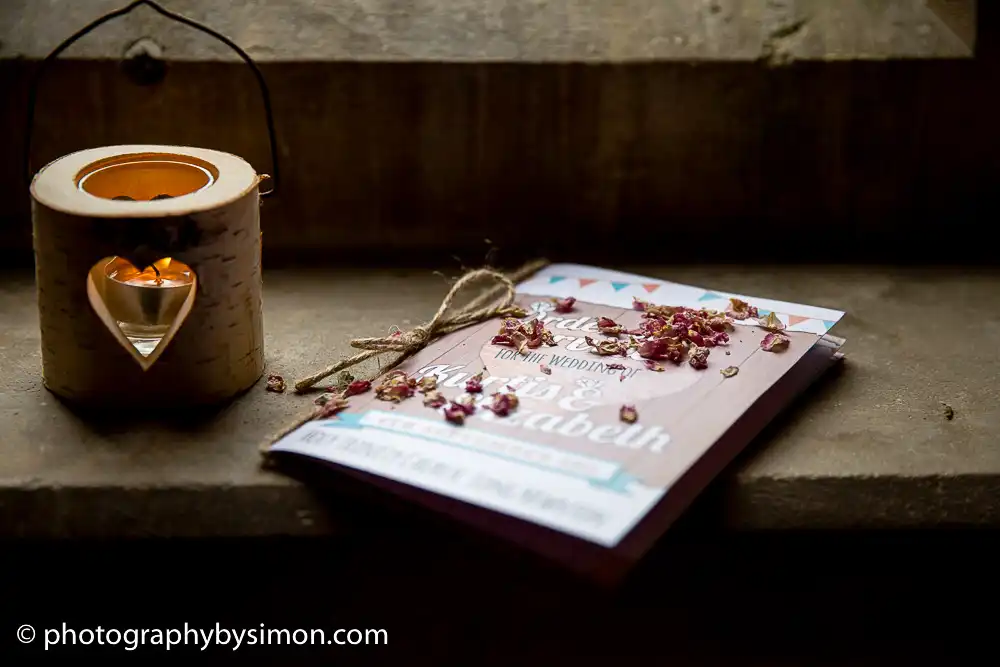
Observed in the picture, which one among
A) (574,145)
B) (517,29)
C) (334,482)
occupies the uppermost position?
(517,29)

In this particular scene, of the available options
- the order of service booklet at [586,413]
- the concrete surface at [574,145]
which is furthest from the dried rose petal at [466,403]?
the concrete surface at [574,145]

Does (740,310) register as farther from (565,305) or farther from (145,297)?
(145,297)

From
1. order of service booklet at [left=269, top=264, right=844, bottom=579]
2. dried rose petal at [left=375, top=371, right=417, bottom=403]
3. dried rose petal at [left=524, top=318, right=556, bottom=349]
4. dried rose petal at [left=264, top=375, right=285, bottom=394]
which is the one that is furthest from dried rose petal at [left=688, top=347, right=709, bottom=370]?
dried rose petal at [left=264, top=375, right=285, bottom=394]

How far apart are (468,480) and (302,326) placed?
0.36 meters

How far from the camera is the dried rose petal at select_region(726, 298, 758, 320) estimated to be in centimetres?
102

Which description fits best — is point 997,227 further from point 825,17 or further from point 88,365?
point 88,365

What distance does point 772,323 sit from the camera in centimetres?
99

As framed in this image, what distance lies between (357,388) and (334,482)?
0.11 m

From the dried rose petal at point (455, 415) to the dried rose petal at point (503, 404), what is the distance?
0.08 feet

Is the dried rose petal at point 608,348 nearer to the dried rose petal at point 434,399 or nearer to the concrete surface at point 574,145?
the dried rose petal at point 434,399

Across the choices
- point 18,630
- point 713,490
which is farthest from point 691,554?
point 18,630

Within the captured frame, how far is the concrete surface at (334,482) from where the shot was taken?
815 mm

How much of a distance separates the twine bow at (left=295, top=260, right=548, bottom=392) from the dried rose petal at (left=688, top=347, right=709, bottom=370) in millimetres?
174

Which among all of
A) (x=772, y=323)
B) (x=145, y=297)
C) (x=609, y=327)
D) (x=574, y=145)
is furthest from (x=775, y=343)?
(x=145, y=297)
